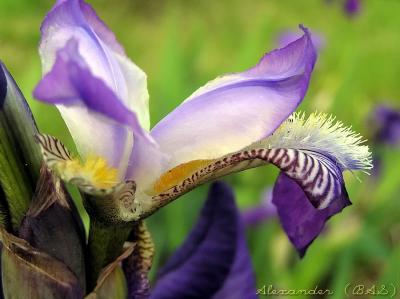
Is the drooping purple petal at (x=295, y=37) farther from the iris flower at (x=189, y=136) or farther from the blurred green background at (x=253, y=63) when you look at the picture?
the iris flower at (x=189, y=136)

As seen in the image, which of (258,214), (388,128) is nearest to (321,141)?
(258,214)

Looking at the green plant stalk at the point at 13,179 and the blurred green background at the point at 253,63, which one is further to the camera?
the blurred green background at the point at 253,63

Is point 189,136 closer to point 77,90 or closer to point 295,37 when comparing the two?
point 77,90

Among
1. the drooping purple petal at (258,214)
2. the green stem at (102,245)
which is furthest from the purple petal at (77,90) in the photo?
the drooping purple petal at (258,214)

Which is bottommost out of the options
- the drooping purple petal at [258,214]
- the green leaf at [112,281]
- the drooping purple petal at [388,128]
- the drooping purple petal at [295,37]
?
the drooping purple petal at [258,214]

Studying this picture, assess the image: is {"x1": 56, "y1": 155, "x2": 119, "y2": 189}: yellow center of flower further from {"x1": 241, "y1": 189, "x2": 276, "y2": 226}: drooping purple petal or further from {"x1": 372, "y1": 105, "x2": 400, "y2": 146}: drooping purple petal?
{"x1": 372, "y1": 105, "x2": 400, "y2": 146}: drooping purple petal

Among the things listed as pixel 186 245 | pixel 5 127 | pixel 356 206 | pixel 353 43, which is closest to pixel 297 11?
pixel 353 43

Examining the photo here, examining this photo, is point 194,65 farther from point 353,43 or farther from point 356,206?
point 356,206
